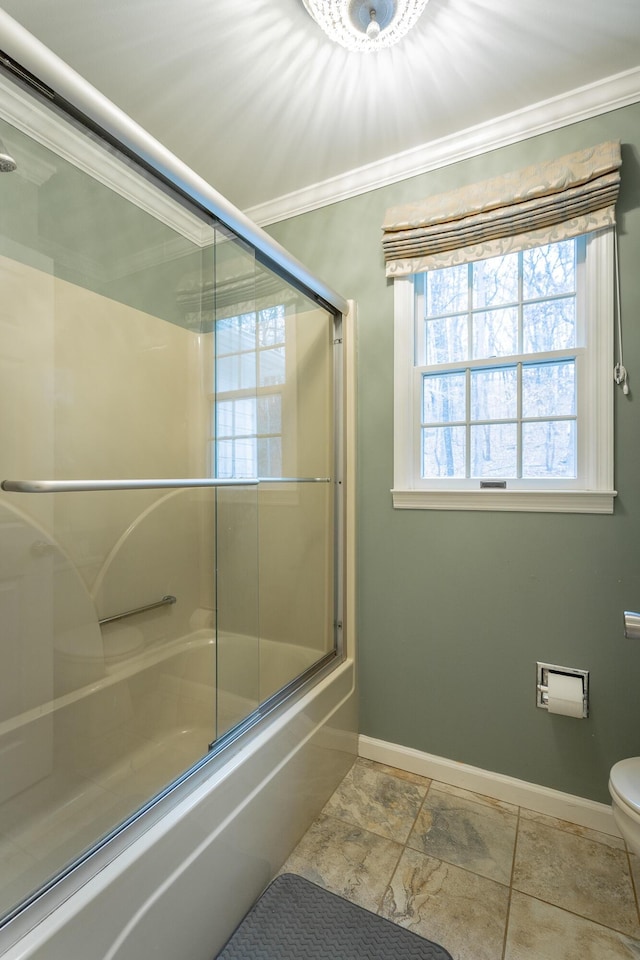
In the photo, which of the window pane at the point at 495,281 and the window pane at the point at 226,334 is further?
the window pane at the point at 495,281

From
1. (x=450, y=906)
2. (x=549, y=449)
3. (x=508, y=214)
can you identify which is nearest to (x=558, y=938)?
(x=450, y=906)

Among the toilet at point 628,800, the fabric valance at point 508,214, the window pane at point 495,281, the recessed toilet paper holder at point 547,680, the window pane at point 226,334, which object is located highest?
the fabric valance at point 508,214

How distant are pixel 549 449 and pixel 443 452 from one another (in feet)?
1.30

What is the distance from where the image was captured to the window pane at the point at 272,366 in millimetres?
1665

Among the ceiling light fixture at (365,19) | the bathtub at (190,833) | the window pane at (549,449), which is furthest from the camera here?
the window pane at (549,449)

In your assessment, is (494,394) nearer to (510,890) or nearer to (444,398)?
(444,398)

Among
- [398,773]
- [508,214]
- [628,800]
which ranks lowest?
[398,773]

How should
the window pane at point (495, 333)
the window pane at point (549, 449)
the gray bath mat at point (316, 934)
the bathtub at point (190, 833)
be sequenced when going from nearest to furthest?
1. the bathtub at point (190, 833)
2. the gray bath mat at point (316, 934)
3. the window pane at point (549, 449)
4. the window pane at point (495, 333)

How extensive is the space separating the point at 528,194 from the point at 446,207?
0.30 meters

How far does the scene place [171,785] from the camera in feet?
3.79

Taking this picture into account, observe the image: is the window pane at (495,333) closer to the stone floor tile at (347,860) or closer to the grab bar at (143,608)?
the grab bar at (143,608)

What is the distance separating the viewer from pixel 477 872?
1.43 m

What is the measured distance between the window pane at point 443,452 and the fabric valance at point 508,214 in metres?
0.67

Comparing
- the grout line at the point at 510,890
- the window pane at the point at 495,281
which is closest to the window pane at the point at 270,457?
the window pane at the point at 495,281
